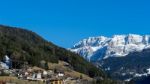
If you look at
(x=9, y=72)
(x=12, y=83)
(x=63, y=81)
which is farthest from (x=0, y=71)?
(x=12, y=83)

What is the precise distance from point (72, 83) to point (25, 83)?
102 feet

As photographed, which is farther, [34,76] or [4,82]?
[34,76]

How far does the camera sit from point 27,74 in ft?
652

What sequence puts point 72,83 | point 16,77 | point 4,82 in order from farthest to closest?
point 72,83, point 16,77, point 4,82

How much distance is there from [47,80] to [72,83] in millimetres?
8350

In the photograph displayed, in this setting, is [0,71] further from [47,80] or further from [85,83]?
[85,83]

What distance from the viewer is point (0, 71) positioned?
624 ft

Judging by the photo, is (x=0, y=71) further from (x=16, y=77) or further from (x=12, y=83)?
(x=12, y=83)

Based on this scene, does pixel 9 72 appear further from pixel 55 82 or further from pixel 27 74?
pixel 55 82

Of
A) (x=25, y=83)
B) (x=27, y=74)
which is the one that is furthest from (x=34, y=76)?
(x=25, y=83)

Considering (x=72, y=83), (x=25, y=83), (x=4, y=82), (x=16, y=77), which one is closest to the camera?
(x=4, y=82)

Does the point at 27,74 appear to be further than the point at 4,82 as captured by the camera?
Yes

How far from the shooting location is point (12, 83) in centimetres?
15625

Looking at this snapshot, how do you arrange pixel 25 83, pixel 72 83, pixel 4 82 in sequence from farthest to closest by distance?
pixel 72 83
pixel 25 83
pixel 4 82
